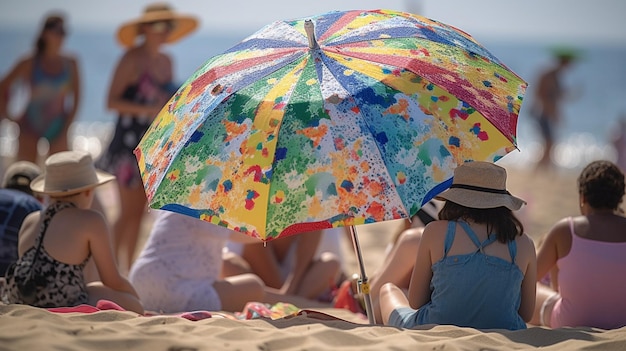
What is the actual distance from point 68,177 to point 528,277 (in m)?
2.30

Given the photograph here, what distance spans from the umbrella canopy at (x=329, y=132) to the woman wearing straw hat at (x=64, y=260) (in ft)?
2.26

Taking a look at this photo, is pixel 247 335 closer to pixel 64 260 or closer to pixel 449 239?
pixel 449 239

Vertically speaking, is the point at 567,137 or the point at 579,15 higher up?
the point at 579,15

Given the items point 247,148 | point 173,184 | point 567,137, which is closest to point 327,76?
point 247,148

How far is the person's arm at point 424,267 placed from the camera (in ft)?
12.3

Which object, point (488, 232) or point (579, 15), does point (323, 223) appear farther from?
point (579, 15)

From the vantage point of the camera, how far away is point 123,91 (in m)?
6.75

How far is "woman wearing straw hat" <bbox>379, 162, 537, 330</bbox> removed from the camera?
3689 millimetres

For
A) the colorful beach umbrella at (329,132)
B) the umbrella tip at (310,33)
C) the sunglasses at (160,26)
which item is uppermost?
the sunglasses at (160,26)

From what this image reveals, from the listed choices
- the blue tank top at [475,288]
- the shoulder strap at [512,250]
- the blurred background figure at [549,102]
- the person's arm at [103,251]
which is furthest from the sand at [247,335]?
the blurred background figure at [549,102]

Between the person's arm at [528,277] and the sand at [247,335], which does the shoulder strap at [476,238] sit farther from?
the sand at [247,335]

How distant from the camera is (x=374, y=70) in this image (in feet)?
11.3

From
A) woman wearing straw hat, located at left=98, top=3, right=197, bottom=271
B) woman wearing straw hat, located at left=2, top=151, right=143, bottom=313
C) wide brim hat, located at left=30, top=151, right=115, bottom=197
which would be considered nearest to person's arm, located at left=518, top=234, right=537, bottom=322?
woman wearing straw hat, located at left=2, top=151, right=143, bottom=313

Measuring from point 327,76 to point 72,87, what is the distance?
5291mm
